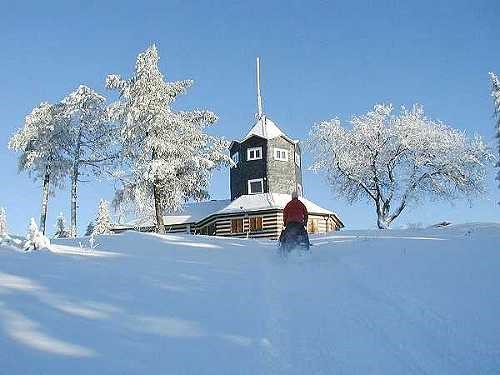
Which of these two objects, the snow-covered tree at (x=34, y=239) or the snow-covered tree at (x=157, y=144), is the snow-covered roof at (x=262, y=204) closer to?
the snow-covered tree at (x=157, y=144)

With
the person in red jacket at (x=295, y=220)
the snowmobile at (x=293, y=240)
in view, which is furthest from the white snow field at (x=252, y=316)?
the person in red jacket at (x=295, y=220)

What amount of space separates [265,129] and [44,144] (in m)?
19.0

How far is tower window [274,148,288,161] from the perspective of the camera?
1672 inches

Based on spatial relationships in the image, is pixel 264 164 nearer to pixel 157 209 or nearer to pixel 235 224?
pixel 235 224

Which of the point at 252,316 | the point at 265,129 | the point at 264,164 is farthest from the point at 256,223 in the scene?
the point at 252,316

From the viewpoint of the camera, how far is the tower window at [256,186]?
41625 millimetres

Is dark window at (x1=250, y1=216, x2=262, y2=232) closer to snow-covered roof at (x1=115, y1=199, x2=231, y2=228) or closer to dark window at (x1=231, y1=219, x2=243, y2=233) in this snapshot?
dark window at (x1=231, y1=219, x2=243, y2=233)

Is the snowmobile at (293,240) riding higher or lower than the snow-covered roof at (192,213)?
lower

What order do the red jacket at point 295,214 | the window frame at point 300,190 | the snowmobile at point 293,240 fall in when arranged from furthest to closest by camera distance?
1. the window frame at point 300,190
2. the red jacket at point 295,214
3. the snowmobile at point 293,240

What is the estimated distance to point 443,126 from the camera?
40.3 meters

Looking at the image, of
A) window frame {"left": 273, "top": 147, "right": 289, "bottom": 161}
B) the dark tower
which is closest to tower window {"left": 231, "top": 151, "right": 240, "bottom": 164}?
the dark tower

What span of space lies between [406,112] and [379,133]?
3.12m

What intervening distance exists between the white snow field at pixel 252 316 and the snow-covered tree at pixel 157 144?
67.8ft

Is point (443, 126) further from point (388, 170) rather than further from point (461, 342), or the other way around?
point (461, 342)
